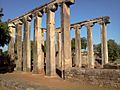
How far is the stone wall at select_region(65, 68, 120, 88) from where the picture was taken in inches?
444

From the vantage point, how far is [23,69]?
2366 cm

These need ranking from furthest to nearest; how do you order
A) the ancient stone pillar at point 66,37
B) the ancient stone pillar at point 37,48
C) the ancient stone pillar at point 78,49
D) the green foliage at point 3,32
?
the ancient stone pillar at point 78,49, the green foliage at point 3,32, the ancient stone pillar at point 37,48, the ancient stone pillar at point 66,37

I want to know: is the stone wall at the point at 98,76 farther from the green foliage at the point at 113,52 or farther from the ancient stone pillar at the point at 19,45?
the green foliage at the point at 113,52

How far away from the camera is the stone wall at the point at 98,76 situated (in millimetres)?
11281

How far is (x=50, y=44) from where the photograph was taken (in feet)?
59.7

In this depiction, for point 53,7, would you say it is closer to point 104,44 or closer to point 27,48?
point 27,48

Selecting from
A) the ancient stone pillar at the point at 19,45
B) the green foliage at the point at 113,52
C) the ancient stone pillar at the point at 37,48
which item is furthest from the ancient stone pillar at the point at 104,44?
the green foliage at the point at 113,52

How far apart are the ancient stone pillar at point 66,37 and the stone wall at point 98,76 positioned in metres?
1.63

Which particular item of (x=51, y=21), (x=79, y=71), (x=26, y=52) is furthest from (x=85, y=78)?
(x=26, y=52)

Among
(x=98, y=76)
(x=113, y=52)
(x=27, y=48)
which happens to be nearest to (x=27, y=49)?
(x=27, y=48)

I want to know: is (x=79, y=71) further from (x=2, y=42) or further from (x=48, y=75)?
(x=2, y=42)

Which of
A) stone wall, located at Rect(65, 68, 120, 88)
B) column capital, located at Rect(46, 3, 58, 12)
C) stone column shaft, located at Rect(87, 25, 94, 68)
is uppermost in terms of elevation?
column capital, located at Rect(46, 3, 58, 12)

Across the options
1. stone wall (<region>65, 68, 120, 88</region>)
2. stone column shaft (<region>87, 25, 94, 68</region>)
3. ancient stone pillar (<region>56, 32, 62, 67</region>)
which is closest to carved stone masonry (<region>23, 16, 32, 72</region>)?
ancient stone pillar (<region>56, 32, 62, 67</region>)

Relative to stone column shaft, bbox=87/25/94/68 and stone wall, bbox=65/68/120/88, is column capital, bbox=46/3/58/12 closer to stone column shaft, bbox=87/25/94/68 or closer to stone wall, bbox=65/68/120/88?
stone wall, bbox=65/68/120/88
